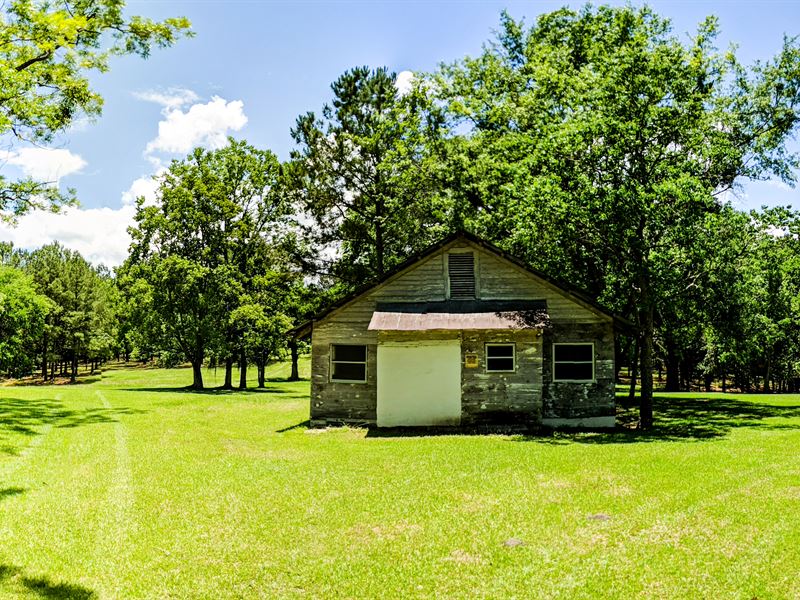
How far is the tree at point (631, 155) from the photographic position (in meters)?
19.2

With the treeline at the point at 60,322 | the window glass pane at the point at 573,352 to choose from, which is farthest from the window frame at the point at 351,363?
the treeline at the point at 60,322

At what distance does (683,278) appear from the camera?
22594 millimetres

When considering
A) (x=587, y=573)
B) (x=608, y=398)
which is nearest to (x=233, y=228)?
(x=608, y=398)

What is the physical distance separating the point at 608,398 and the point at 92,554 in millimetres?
16936

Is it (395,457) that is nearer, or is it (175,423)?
(395,457)

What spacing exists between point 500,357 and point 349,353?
5.40 meters

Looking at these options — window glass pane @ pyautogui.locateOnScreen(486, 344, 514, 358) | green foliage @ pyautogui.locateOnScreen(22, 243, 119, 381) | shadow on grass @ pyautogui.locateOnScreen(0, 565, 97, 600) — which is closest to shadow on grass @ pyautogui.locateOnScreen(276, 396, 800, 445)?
window glass pane @ pyautogui.locateOnScreen(486, 344, 514, 358)

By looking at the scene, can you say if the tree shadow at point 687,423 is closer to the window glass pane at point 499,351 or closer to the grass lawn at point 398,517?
the grass lawn at point 398,517

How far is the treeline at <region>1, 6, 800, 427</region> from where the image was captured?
1975 centimetres

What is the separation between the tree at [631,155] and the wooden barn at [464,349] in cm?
200

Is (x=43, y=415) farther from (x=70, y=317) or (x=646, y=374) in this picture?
(x=70, y=317)

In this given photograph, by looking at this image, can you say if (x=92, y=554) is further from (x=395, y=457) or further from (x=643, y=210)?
(x=643, y=210)

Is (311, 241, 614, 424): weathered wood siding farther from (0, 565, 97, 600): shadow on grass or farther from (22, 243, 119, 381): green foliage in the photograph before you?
(22, 243, 119, 381): green foliage

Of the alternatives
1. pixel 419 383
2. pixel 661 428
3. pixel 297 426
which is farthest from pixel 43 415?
pixel 661 428
